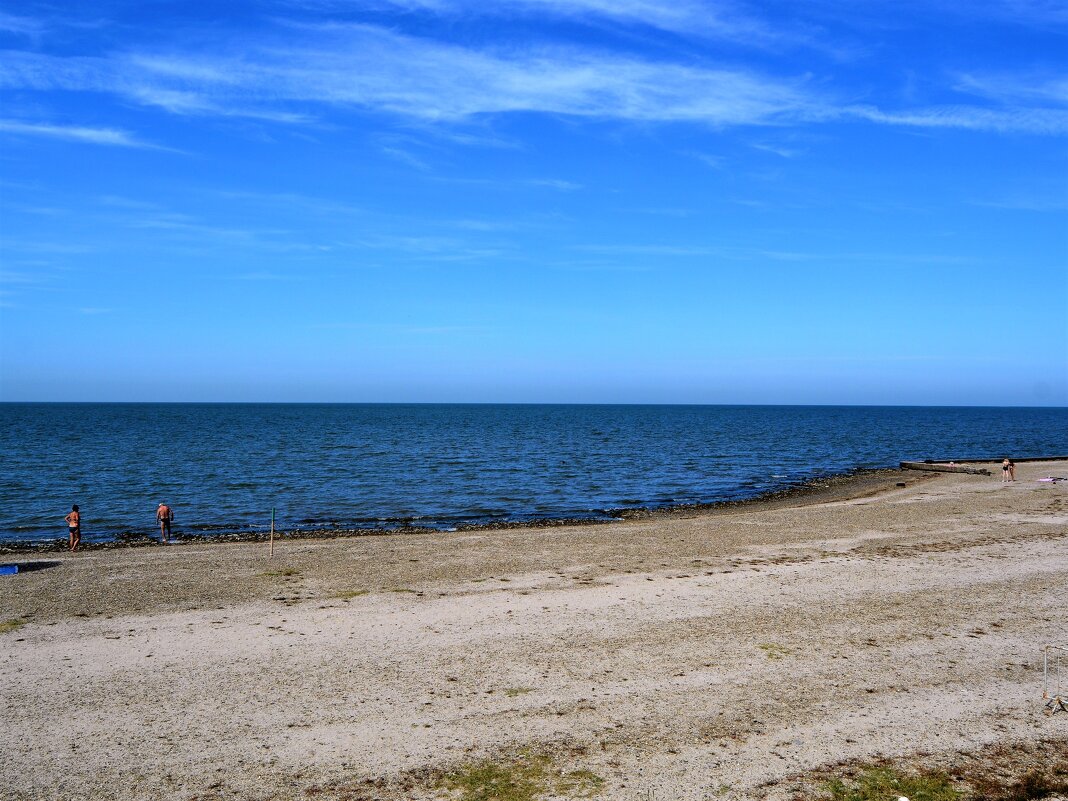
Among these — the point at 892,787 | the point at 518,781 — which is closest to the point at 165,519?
the point at 518,781

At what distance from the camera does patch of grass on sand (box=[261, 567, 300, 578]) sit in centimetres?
2048

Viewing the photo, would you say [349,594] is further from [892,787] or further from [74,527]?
[74,527]

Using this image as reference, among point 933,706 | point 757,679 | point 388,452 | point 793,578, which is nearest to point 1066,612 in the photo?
point 793,578

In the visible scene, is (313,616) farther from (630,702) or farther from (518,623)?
(630,702)

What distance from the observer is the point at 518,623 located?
1560 centimetres

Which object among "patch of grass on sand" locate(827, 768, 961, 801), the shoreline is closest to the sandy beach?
"patch of grass on sand" locate(827, 768, 961, 801)

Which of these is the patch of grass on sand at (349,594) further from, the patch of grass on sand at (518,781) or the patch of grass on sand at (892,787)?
the patch of grass on sand at (892,787)

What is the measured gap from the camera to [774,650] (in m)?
13.8

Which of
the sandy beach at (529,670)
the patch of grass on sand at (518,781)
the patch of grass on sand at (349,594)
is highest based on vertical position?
the patch of grass on sand at (349,594)

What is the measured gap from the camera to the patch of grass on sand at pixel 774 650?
13.5 meters

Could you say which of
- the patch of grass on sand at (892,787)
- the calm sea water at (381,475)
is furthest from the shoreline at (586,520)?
the patch of grass on sand at (892,787)

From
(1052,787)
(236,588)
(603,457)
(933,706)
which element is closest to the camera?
(1052,787)

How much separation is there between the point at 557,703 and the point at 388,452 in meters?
58.6

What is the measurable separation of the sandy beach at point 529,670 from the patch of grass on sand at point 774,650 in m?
0.07
